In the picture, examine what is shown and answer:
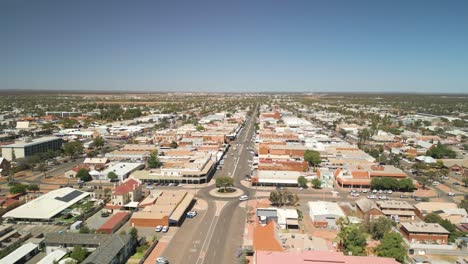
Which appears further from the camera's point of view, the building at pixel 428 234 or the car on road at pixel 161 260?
the building at pixel 428 234

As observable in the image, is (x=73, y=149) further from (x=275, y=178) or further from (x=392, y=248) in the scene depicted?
(x=392, y=248)

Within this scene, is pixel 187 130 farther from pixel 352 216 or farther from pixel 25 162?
pixel 352 216

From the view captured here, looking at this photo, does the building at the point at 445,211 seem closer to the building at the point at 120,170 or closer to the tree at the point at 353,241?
the tree at the point at 353,241

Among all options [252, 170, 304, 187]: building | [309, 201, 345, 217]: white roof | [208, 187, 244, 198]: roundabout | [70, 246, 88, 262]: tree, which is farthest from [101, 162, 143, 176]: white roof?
[309, 201, 345, 217]: white roof

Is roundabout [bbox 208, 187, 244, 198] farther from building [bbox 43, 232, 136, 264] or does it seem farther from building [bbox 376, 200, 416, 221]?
building [bbox 376, 200, 416, 221]

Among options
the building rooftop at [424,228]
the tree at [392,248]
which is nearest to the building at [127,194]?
the tree at [392,248]
